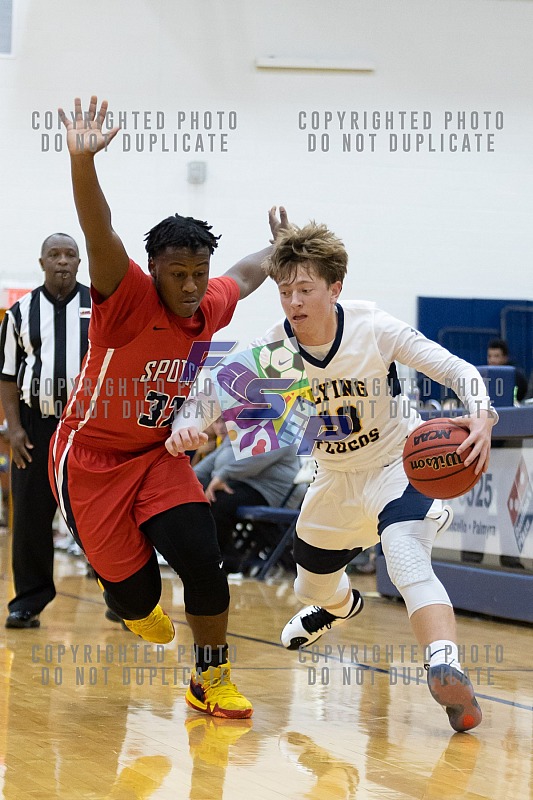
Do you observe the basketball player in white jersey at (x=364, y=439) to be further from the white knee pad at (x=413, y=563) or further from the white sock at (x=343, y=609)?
the white sock at (x=343, y=609)

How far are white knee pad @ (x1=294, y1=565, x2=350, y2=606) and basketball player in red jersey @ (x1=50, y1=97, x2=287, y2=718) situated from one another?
0.54 metres

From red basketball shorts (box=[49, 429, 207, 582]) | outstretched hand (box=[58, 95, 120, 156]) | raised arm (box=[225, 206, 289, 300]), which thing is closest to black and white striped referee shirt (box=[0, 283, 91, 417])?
raised arm (box=[225, 206, 289, 300])

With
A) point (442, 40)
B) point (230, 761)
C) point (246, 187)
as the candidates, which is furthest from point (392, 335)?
point (442, 40)

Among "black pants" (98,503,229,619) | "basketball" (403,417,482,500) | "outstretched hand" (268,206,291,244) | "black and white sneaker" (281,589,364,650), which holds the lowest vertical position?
"black and white sneaker" (281,589,364,650)

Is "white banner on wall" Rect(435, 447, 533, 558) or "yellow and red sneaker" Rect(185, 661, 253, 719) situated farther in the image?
"white banner on wall" Rect(435, 447, 533, 558)

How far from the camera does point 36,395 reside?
17.3 ft

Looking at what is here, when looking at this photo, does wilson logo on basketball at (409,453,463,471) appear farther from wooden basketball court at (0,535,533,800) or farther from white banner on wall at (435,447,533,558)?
white banner on wall at (435,447,533,558)

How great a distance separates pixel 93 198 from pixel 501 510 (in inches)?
146

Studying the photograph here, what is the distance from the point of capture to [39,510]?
5355 millimetres

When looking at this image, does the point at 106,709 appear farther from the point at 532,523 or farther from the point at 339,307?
the point at 532,523

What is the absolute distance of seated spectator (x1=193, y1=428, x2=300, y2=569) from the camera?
813 cm

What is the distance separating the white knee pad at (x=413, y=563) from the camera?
3.33 m

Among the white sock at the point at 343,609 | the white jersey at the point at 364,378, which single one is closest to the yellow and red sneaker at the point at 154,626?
the white sock at the point at 343,609

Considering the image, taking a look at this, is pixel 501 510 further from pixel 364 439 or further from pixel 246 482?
pixel 246 482
